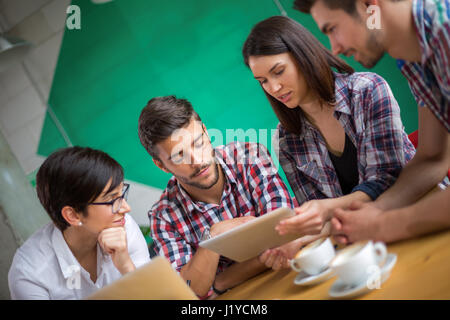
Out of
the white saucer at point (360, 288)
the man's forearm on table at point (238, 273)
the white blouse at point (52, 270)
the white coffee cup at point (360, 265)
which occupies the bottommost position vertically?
the man's forearm on table at point (238, 273)

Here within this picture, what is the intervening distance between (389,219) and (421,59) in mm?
424

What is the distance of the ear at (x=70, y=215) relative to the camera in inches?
71.2

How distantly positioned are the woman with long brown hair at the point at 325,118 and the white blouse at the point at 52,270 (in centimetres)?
89

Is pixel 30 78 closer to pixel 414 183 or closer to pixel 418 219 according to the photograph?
pixel 414 183

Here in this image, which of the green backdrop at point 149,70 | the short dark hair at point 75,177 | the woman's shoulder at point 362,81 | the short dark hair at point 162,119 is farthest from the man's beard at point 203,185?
the green backdrop at point 149,70

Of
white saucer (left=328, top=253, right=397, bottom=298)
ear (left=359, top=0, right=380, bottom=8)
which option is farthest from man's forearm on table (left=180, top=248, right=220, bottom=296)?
ear (left=359, top=0, right=380, bottom=8)

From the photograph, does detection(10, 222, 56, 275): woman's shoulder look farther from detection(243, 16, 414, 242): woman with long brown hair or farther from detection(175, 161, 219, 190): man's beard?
detection(243, 16, 414, 242): woman with long brown hair

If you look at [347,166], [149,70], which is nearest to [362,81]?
[347,166]

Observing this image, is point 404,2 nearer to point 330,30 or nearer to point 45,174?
point 330,30

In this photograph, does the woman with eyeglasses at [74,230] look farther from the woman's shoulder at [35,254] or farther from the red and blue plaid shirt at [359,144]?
the red and blue plaid shirt at [359,144]

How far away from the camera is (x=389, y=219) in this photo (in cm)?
112

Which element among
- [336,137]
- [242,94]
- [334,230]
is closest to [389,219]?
[334,230]

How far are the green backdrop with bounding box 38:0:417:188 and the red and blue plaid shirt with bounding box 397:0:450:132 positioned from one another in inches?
114

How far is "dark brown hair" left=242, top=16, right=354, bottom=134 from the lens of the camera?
1811 mm
